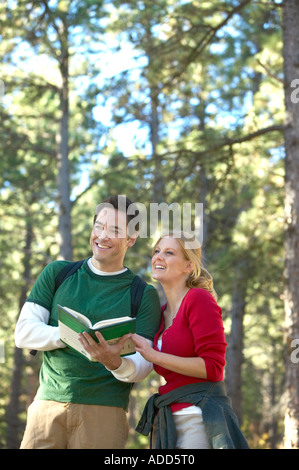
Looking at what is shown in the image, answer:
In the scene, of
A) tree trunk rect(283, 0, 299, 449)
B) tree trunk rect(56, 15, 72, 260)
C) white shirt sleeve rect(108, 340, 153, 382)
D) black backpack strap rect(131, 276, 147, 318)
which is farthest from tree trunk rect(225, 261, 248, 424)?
white shirt sleeve rect(108, 340, 153, 382)

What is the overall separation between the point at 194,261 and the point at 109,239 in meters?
0.57

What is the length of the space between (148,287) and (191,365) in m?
0.66

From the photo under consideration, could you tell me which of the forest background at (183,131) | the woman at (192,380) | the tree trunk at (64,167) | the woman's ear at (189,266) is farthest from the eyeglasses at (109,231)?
the tree trunk at (64,167)

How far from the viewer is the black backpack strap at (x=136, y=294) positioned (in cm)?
349

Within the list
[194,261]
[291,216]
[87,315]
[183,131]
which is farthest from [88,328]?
[183,131]

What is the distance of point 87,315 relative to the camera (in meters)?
3.39

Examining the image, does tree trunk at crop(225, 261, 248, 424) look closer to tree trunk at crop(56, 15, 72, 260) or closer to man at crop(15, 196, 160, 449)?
tree trunk at crop(56, 15, 72, 260)

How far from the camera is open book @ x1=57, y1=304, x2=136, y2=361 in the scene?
9.67ft

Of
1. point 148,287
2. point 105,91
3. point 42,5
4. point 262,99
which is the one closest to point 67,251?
point 105,91

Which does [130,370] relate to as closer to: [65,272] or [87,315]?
[87,315]

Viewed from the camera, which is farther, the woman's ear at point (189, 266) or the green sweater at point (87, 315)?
the woman's ear at point (189, 266)

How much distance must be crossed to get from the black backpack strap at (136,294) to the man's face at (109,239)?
16 cm

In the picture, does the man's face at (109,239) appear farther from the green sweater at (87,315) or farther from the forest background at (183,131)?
the forest background at (183,131)

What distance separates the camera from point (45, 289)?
3.51 m
